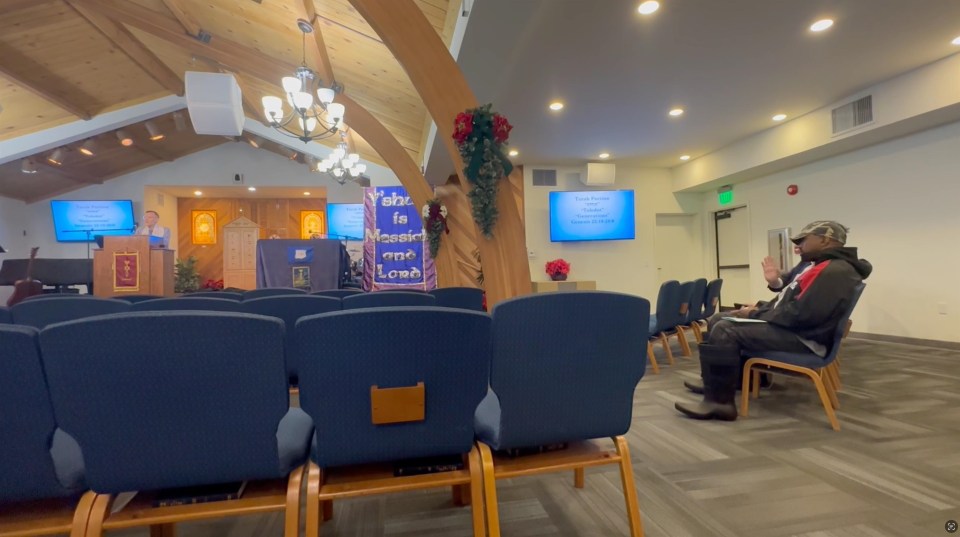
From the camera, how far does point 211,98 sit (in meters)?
6.37

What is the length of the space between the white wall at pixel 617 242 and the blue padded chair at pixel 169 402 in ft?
23.8

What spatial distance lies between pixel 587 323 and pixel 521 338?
0.69ft

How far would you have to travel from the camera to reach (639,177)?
8836 mm

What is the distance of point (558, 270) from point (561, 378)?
683 cm

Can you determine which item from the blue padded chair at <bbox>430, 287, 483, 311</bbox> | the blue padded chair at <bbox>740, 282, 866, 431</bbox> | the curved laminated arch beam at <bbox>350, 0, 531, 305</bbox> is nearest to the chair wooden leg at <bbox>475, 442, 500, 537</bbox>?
the blue padded chair at <bbox>430, 287, 483, 311</bbox>

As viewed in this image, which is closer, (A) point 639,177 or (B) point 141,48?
(B) point 141,48

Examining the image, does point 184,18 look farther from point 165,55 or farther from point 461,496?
point 461,496

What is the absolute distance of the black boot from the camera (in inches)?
109

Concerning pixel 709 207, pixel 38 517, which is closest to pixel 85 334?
pixel 38 517

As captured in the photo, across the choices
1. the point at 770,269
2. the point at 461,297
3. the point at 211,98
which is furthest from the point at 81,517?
the point at 211,98

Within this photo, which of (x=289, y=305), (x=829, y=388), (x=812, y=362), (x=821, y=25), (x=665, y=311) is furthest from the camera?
(x=665, y=311)

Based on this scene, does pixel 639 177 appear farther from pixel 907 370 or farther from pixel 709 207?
pixel 907 370

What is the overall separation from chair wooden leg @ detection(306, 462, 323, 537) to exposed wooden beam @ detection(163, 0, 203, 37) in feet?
22.6

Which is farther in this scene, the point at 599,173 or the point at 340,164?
the point at 599,173
